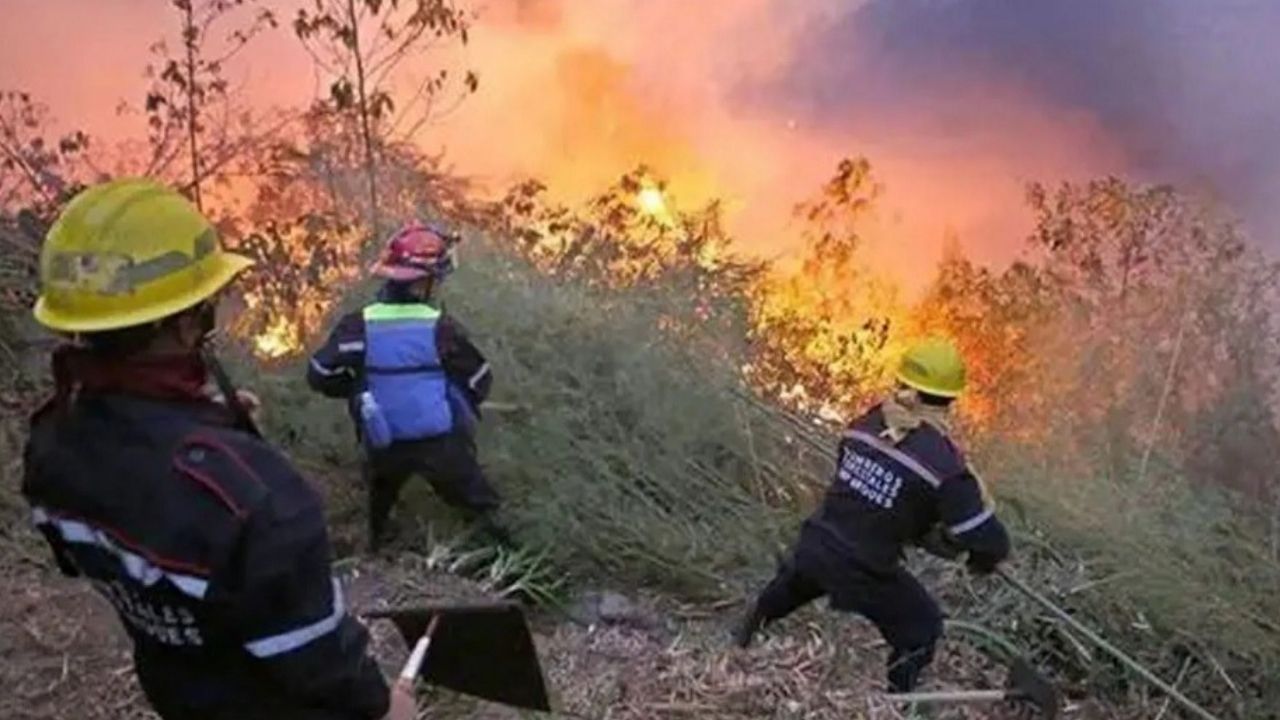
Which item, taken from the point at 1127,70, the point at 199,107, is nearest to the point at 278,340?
the point at 199,107

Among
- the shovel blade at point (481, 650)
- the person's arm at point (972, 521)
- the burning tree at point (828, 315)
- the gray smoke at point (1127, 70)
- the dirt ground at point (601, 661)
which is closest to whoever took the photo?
the shovel blade at point (481, 650)

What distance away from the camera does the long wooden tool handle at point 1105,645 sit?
19.6 ft

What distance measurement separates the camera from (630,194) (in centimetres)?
1191

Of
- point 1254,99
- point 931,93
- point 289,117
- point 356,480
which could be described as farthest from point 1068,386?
point 1254,99

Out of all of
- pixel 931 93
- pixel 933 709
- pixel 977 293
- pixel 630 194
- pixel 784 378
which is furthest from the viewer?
pixel 931 93

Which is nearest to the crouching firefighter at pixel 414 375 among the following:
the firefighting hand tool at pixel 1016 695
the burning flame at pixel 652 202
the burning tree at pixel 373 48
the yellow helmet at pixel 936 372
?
the yellow helmet at pixel 936 372

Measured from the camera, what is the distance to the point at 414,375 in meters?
6.22

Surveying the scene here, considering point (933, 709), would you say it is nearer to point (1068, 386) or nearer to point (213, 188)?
point (213, 188)

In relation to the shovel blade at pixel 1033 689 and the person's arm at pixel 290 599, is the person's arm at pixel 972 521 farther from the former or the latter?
the person's arm at pixel 290 599

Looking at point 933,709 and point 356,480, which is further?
point 356,480

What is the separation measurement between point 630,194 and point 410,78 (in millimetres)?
1894

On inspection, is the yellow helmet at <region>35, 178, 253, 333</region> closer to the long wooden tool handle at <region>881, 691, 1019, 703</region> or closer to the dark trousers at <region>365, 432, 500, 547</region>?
the long wooden tool handle at <region>881, 691, 1019, 703</region>

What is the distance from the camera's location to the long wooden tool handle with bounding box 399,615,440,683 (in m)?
2.79

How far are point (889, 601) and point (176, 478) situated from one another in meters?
3.71
